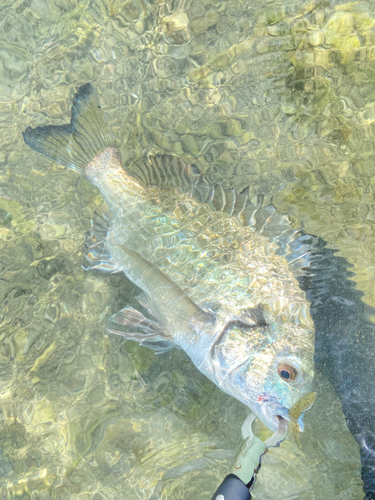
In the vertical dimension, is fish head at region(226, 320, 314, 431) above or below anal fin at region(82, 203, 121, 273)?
below

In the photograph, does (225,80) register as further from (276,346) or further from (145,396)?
(145,396)

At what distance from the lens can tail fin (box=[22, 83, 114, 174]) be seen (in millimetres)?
3434

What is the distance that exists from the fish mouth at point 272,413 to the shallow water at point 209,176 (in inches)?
19.7

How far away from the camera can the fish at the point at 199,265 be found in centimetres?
256

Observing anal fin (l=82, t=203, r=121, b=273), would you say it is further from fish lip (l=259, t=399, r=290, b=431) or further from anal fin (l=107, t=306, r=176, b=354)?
fish lip (l=259, t=399, r=290, b=431)

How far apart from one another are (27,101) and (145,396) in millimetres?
3119

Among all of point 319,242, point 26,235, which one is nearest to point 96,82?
point 26,235

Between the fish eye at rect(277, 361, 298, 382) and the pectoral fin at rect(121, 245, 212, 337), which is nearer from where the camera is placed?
the fish eye at rect(277, 361, 298, 382)

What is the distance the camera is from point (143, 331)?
316 centimetres

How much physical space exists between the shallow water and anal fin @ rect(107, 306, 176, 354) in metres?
0.21

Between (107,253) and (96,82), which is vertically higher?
(96,82)

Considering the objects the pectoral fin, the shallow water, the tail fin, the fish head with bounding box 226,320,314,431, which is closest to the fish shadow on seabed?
the shallow water

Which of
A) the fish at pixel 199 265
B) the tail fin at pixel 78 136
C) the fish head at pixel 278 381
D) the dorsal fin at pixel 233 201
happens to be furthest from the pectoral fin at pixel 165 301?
the tail fin at pixel 78 136

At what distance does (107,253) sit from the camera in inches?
138
